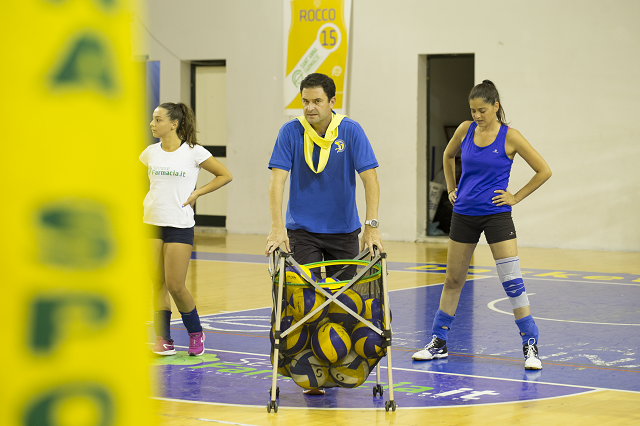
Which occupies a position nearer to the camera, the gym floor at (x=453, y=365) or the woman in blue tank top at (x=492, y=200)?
the gym floor at (x=453, y=365)

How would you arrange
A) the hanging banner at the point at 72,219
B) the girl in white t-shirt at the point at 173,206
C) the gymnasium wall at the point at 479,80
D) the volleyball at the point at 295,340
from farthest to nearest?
the gymnasium wall at the point at 479,80 < the girl in white t-shirt at the point at 173,206 < the volleyball at the point at 295,340 < the hanging banner at the point at 72,219

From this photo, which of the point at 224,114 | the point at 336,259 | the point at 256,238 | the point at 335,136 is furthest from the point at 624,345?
the point at 224,114

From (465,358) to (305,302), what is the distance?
6.52 feet

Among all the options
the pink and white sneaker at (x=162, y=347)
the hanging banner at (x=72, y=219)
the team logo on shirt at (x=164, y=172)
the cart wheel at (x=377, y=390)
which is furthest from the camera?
the pink and white sneaker at (x=162, y=347)

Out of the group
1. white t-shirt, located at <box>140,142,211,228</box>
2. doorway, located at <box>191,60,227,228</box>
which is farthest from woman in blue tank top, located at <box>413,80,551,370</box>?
doorway, located at <box>191,60,227,228</box>

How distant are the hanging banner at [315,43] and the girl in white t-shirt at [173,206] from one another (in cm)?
1059

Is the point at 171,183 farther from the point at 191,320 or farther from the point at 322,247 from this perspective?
the point at 322,247

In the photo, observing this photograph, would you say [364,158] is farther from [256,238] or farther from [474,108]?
[256,238]

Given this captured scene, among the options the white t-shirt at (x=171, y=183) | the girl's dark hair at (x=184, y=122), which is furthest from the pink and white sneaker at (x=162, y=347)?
the girl's dark hair at (x=184, y=122)

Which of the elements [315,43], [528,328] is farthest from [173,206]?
[315,43]

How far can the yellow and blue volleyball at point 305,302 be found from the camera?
4.35 meters

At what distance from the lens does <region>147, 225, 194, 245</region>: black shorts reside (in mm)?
5715

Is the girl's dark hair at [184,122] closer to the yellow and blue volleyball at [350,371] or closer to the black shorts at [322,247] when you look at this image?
the black shorts at [322,247]

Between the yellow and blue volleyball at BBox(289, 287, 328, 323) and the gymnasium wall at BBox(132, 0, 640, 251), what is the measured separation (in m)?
11.3
